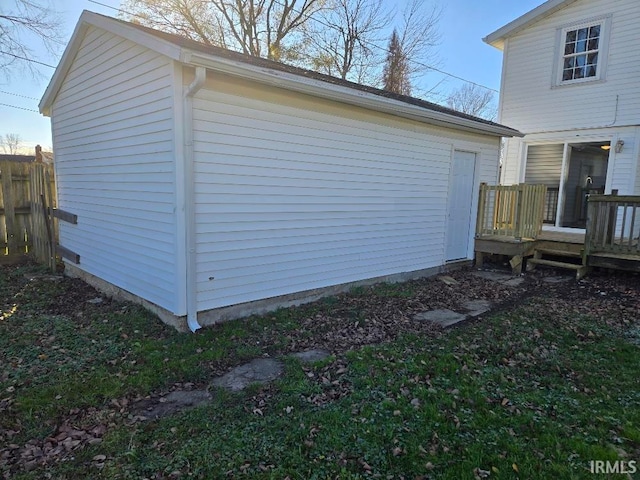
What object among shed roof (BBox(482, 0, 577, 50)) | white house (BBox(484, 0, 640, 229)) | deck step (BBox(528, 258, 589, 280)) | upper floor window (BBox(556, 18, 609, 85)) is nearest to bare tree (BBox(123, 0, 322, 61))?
shed roof (BBox(482, 0, 577, 50))

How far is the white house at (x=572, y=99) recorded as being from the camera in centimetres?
892

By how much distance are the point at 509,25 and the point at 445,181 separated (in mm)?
5846

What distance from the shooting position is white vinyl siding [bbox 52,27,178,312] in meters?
4.47

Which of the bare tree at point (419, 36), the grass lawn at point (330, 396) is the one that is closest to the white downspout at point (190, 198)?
the grass lawn at point (330, 396)

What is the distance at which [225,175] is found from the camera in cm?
459

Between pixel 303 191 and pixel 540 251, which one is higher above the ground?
pixel 303 191

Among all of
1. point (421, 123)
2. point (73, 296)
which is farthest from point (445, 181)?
point (73, 296)

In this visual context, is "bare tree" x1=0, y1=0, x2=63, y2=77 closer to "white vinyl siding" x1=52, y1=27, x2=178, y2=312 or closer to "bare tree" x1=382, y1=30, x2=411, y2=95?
"white vinyl siding" x1=52, y1=27, x2=178, y2=312

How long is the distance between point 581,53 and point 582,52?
0.09 ft

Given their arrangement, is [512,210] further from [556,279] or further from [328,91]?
[328,91]

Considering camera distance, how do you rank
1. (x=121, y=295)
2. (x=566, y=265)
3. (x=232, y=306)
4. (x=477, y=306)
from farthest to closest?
(x=566, y=265) < (x=477, y=306) < (x=121, y=295) < (x=232, y=306)

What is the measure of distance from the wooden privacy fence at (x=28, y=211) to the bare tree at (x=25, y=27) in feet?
19.6

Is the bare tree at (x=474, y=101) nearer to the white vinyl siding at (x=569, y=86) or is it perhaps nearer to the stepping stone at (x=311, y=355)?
the white vinyl siding at (x=569, y=86)

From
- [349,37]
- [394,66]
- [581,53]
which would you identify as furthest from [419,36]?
[581,53]
